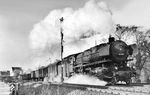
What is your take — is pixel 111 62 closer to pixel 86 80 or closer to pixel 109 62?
pixel 109 62

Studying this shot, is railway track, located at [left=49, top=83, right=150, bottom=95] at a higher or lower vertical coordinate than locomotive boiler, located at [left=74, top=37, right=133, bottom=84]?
lower

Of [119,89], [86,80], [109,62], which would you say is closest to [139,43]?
[86,80]

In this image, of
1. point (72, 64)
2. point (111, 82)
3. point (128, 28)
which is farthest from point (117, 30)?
point (111, 82)

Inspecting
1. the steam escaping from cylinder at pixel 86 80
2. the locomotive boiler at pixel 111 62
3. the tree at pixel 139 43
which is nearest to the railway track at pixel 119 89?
the locomotive boiler at pixel 111 62

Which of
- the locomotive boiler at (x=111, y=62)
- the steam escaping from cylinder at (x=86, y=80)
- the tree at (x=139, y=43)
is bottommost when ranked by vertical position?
the steam escaping from cylinder at (x=86, y=80)

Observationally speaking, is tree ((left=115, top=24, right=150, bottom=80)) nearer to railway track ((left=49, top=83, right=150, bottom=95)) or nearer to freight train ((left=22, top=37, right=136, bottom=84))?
freight train ((left=22, top=37, right=136, bottom=84))

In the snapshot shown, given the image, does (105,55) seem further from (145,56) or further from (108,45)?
(145,56)

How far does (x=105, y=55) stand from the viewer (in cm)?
1844

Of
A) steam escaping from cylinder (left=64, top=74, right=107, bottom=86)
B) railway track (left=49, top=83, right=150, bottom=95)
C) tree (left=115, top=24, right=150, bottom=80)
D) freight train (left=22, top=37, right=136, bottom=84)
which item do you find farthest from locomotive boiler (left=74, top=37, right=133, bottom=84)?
tree (left=115, top=24, right=150, bottom=80)

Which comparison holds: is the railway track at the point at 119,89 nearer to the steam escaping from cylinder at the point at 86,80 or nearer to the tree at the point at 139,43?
the steam escaping from cylinder at the point at 86,80

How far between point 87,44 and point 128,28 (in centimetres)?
1920

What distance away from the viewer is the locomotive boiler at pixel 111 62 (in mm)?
17547

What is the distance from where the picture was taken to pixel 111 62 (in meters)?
18.2

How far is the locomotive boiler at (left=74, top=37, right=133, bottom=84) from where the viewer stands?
691 inches
